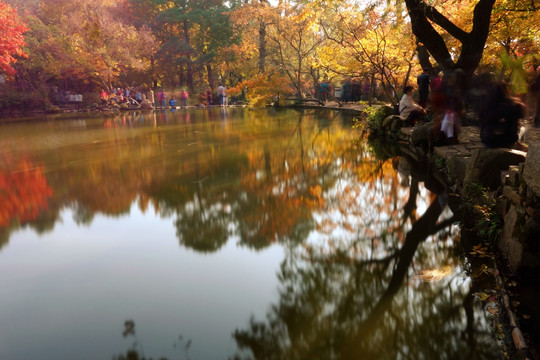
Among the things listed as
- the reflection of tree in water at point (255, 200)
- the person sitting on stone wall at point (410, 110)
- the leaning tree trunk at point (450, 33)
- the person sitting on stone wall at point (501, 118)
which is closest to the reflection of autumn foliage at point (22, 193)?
the reflection of tree in water at point (255, 200)

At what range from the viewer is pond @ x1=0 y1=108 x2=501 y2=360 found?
9.44 ft

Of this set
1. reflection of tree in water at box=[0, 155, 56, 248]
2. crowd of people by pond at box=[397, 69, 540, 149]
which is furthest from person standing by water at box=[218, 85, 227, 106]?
reflection of tree in water at box=[0, 155, 56, 248]

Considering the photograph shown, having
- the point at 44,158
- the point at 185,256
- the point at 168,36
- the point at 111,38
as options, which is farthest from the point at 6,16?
the point at 185,256

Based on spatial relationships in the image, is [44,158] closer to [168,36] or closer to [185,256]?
[185,256]

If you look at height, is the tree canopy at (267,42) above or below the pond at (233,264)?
above

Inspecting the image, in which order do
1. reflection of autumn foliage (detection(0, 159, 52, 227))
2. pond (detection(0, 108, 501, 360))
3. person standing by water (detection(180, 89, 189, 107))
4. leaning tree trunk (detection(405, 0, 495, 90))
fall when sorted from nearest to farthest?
pond (detection(0, 108, 501, 360))
reflection of autumn foliage (detection(0, 159, 52, 227))
leaning tree trunk (detection(405, 0, 495, 90))
person standing by water (detection(180, 89, 189, 107))

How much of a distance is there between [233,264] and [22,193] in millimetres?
4643

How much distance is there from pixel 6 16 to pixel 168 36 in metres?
19.7

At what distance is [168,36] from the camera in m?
39.0

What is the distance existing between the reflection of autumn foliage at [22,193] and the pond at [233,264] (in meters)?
0.04

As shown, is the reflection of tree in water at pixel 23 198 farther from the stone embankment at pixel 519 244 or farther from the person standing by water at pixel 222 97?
the person standing by water at pixel 222 97

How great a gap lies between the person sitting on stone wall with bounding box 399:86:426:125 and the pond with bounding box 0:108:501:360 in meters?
3.05

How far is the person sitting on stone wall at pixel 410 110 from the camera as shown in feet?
35.2

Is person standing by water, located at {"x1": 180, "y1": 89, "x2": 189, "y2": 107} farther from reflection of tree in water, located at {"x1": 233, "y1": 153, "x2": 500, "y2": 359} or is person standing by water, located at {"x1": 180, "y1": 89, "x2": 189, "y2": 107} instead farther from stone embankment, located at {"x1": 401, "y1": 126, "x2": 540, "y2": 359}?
stone embankment, located at {"x1": 401, "y1": 126, "x2": 540, "y2": 359}
